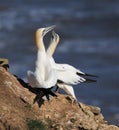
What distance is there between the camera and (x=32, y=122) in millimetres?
11586

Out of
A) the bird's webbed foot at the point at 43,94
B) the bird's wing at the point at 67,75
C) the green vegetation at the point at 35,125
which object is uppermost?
the bird's wing at the point at 67,75

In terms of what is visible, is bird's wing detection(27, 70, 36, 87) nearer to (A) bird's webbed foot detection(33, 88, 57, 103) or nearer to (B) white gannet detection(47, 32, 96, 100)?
(A) bird's webbed foot detection(33, 88, 57, 103)

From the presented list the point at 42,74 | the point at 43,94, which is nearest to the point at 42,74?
the point at 42,74

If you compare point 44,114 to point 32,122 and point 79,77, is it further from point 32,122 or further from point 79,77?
A: point 79,77

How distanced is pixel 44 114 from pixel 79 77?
1.39m

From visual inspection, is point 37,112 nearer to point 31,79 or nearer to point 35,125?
point 35,125

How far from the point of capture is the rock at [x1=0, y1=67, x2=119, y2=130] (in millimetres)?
11555

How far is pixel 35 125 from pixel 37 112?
37 cm

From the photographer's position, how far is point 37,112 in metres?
11.9

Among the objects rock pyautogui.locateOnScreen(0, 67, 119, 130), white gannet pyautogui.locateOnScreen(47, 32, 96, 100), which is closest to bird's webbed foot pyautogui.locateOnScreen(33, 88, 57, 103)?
rock pyautogui.locateOnScreen(0, 67, 119, 130)

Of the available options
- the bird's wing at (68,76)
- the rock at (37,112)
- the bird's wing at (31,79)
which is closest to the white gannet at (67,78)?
the bird's wing at (68,76)

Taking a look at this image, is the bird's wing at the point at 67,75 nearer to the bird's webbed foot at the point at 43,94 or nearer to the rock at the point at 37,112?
the rock at the point at 37,112

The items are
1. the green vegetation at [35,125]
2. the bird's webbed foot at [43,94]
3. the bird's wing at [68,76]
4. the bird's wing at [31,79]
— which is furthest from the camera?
the bird's wing at [68,76]

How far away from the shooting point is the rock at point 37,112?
11555mm
